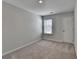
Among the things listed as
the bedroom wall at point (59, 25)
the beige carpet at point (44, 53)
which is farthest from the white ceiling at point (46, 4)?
the beige carpet at point (44, 53)

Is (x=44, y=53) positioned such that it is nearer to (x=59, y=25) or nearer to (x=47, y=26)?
(x=59, y=25)

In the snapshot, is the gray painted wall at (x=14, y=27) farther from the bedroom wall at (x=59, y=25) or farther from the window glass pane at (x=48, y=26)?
the bedroom wall at (x=59, y=25)

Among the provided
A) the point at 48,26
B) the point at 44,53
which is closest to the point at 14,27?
the point at 44,53

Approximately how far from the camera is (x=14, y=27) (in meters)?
3.56

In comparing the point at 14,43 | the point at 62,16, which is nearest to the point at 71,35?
the point at 62,16

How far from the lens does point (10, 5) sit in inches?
132

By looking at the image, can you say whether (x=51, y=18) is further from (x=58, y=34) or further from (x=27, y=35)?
(x=27, y=35)

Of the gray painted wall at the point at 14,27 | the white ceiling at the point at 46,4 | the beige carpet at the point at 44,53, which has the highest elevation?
the white ceiling at the point at 46,4

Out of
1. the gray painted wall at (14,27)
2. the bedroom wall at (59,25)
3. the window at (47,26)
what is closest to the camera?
the gray painted wall at (14,27)

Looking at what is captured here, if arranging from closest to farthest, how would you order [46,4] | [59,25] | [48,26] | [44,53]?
[44,53]
[46,4]
[59,25]
[48,26]

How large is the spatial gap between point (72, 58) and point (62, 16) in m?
3.73

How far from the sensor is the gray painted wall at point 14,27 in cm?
306

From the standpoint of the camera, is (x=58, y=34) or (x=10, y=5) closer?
(x=10, y=5)

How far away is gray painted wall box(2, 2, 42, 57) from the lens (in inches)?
121
